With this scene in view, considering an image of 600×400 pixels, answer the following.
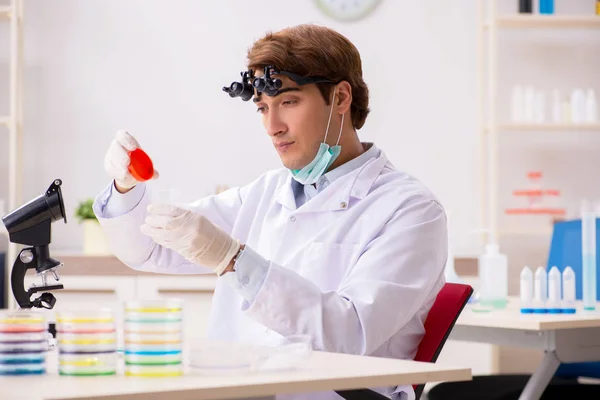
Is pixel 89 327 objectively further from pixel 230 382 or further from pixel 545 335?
pixel 545 335

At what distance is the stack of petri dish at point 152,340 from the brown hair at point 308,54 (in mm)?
946

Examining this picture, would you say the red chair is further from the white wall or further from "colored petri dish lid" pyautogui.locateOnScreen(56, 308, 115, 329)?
the white wall

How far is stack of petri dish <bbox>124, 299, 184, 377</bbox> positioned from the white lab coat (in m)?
0.37

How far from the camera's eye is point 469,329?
267cm

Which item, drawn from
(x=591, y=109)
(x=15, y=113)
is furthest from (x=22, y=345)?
(x=591, y=109)

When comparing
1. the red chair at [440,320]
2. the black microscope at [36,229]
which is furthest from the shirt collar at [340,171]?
the black microscope at [36,229]

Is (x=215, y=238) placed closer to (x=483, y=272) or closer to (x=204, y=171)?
(x=483, y=272)

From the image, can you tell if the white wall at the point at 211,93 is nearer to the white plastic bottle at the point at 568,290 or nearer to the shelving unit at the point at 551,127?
the shelving unit at the point at 551,127

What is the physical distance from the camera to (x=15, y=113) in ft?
13.9

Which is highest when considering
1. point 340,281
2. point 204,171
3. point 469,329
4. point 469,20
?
point 469,20

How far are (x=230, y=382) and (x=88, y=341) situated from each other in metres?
0.22

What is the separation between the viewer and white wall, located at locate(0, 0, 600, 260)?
459 centimetres

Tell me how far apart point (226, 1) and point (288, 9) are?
0.31m

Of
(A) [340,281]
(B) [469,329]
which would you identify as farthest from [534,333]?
(A) [340,281]
